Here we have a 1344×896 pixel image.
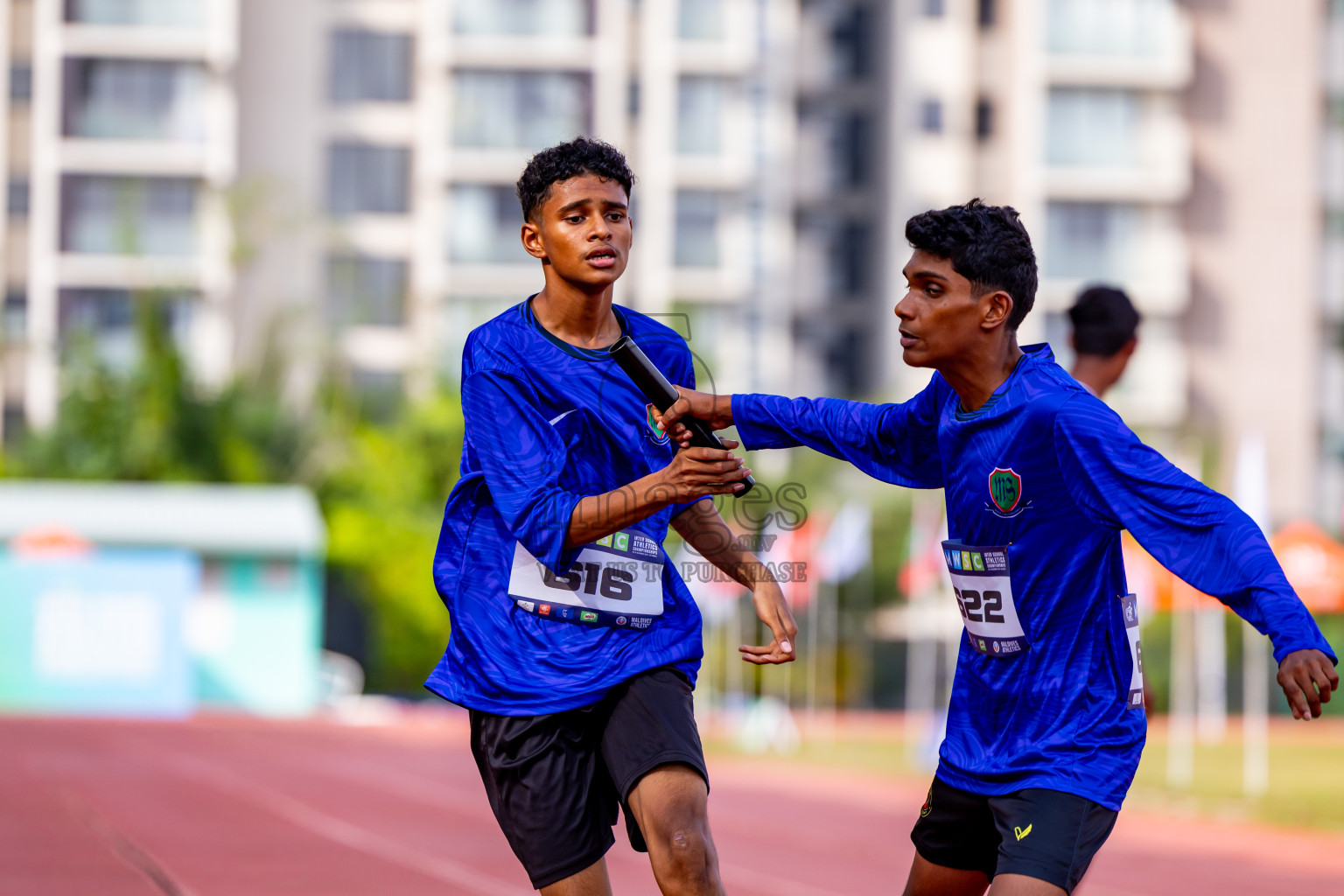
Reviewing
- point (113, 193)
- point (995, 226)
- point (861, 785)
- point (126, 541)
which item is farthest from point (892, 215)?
point (995, 226)

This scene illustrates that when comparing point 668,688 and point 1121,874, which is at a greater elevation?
point 668,688

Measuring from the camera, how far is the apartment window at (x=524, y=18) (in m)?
42.8

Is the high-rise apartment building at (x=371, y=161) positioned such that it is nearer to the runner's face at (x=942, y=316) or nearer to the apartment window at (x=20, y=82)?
the apartment window at (x=20, y=82)

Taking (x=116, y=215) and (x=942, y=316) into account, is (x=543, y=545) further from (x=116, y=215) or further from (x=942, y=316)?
(x=116, y=215)

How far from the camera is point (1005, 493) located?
3693 millimetres

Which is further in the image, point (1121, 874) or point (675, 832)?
point (1121, 874)

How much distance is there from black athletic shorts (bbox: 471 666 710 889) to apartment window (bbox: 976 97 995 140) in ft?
133

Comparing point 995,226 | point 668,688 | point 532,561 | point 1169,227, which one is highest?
point 1169,227

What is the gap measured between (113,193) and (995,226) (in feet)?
127

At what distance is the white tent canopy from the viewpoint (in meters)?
27.0

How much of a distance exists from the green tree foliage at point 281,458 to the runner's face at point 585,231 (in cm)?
2839

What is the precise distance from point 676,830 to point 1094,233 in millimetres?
39736

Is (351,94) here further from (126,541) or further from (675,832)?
(675,832)

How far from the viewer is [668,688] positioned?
3.66 m
